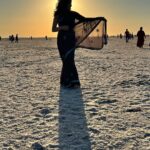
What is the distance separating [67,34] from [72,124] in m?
3.76

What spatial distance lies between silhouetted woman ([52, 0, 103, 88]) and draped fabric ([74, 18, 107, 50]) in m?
0.19

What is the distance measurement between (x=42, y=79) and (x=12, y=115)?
189 inches

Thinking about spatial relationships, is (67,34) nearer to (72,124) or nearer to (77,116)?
(77,116)

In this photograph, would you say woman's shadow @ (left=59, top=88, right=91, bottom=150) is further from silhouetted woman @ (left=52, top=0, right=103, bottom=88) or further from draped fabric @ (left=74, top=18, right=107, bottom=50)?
draped fabric @ (left=74, top=18, right=107, bottom=50)

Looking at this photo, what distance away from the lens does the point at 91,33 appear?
948cm

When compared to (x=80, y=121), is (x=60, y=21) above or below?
above

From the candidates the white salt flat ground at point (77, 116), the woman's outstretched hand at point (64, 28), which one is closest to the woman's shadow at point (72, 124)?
the white salt flat ground at point (77, 116)

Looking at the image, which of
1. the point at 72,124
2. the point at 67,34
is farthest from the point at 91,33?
the point at 72,124

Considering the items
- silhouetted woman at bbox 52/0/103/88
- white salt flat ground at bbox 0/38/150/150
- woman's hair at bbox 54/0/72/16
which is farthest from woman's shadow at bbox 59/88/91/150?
woman's hair at bbox 54/0/72/16

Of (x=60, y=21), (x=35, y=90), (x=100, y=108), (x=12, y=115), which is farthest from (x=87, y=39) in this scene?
Result: (x=12, y=115)

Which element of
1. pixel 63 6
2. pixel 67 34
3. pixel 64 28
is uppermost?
pixel 63 6

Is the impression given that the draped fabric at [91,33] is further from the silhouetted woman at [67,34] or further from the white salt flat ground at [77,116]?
the white salt flat ground at [77,116]

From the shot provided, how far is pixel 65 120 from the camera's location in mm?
5930

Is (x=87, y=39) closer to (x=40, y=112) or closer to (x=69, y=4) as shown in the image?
(x=69, y=4)
